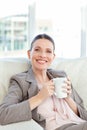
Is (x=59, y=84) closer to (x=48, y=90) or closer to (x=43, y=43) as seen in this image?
(x=48, y=90)

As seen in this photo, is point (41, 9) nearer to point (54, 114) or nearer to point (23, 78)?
point (23, 78)

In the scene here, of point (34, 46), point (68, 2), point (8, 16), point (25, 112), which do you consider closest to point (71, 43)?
point (68, 2)

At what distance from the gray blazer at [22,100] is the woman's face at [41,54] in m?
0.10

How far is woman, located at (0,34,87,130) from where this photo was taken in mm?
1548

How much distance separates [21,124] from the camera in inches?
58.1

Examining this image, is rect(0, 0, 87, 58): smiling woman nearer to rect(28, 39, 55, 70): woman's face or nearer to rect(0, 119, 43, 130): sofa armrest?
rect(28, 39, 55, 70): woman's face

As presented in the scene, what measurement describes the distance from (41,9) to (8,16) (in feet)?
1.11

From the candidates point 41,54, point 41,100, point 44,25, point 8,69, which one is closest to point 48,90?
point 41,100

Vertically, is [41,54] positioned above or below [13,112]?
Answer: above

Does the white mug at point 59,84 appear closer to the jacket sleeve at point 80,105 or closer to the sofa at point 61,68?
the jacket sleeve at point 80,105

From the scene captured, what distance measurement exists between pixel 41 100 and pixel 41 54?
371 millimetres

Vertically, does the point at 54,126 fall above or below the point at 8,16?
below

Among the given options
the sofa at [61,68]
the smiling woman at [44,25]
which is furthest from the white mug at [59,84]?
the smiling woman at [44,25]

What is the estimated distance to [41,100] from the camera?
63.3 inches
